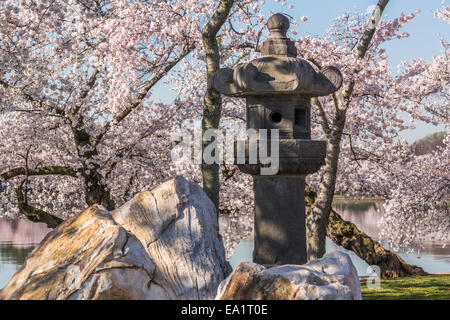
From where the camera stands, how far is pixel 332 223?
55.6 ft

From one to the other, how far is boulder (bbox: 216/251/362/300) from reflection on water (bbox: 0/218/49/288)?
55.9 feet

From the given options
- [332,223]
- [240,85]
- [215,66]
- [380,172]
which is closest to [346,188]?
[380,172]

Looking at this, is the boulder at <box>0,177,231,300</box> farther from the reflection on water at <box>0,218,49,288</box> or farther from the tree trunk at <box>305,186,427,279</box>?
the reflection on water at <box>0,218,49,288</box>

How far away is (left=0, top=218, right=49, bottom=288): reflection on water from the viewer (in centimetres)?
2383

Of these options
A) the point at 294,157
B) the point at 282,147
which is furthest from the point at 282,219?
the point at 282,147

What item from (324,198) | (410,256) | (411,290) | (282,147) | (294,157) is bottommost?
(411,290)

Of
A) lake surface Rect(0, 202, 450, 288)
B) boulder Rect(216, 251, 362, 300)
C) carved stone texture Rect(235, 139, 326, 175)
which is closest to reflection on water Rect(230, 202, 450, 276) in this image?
lake surface Rect(0, 202, 450, 288)

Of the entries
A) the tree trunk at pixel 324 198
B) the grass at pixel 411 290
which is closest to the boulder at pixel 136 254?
the tree trunk at pixel 324 198

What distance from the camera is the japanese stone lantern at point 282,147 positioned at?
27.9 ft

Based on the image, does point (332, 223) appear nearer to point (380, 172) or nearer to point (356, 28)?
point (380, 172)

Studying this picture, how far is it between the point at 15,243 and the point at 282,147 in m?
27.2

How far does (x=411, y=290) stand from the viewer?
13609 millimetres

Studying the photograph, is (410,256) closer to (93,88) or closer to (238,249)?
(238,249)

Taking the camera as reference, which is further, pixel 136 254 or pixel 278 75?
pixel 278 75
